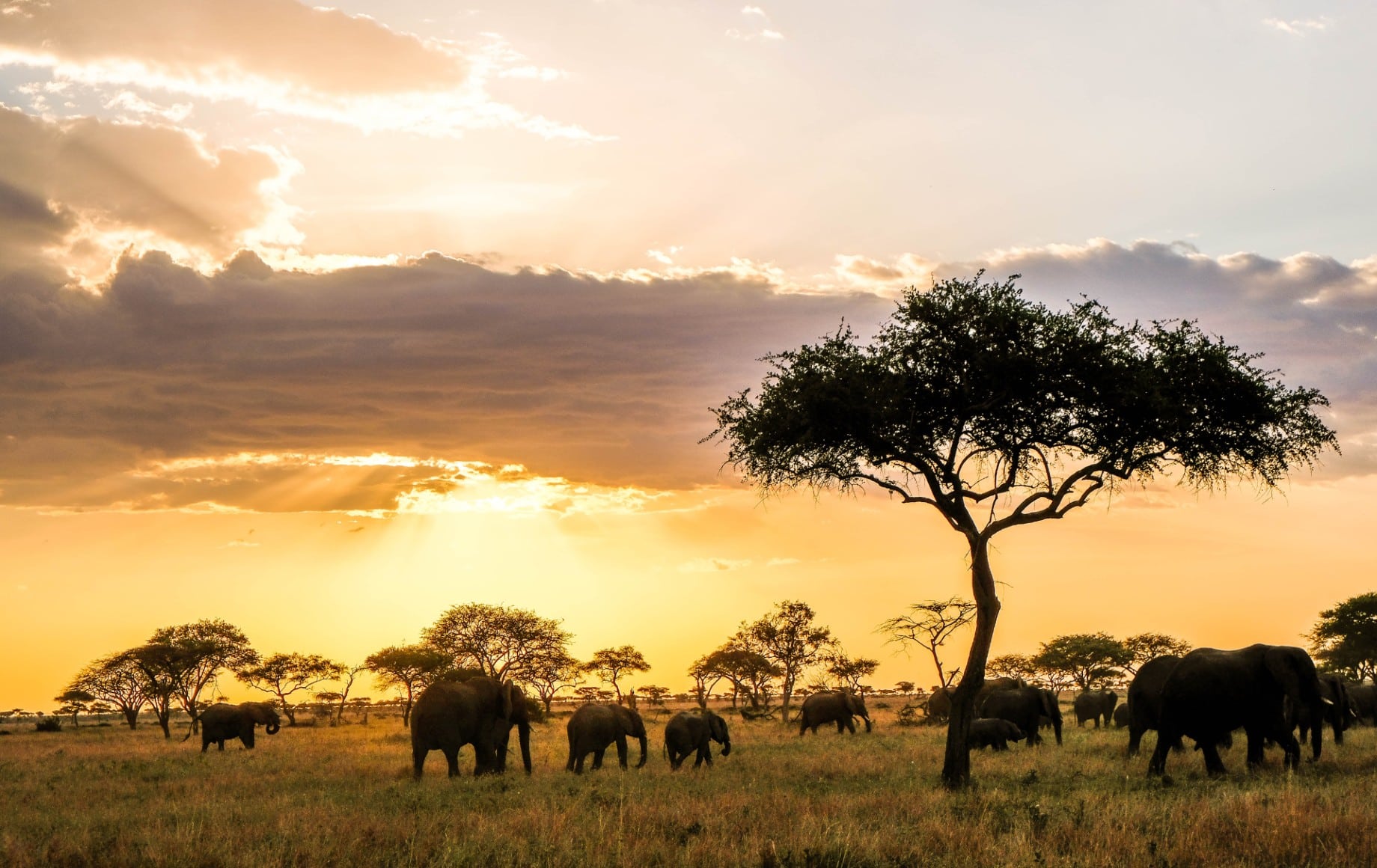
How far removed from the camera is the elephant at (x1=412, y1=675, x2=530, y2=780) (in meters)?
26.5

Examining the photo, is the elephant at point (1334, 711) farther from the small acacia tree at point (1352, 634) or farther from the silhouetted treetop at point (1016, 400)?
the small acacia tree at point (1352, 634)

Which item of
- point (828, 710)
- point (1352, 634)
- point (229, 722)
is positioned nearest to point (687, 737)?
point (828, 710)

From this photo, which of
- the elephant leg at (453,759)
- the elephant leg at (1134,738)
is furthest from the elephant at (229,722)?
the elephant leg at (1134,738)

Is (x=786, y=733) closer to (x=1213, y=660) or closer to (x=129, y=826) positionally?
Result: (x=1213, y=660)

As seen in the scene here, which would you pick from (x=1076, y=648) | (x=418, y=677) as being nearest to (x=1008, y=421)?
(x=418, y=677)

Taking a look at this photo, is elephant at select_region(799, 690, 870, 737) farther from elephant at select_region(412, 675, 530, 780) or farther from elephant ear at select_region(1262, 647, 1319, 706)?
elephant ear at select_region(1262, 647, 1319, 706)

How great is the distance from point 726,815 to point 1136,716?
16.0 metres

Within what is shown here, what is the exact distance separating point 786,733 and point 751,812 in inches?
1424

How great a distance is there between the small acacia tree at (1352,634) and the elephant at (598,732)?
74944 mm

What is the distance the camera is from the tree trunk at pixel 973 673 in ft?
74.0

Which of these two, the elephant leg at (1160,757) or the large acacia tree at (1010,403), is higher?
the large acacia tree at (1010,403)

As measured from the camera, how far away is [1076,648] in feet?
317

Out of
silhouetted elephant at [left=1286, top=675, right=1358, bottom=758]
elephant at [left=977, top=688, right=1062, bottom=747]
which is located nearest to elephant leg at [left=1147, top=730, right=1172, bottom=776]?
silhouetted elephant at [left=1286, top=675, right=1358, bottom=758]

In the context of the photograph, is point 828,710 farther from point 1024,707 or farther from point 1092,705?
point 1092,705
